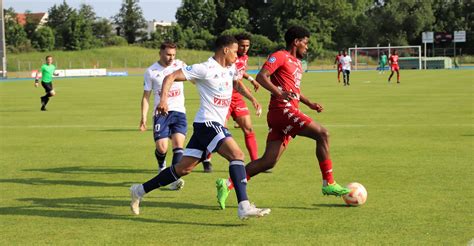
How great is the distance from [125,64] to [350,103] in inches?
2606

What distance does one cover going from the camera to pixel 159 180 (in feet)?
25.7

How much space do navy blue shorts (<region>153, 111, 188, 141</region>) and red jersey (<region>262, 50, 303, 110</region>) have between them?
6.54ft

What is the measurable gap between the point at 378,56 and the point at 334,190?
246 ft

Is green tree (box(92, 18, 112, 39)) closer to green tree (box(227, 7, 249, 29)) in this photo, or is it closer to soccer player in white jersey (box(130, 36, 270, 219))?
green tree (box(227, 7, 249, 29))

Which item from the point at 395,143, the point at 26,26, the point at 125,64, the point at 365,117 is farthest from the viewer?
the point at 26,26

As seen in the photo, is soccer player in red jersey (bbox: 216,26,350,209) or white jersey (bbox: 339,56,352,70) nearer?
soccer player in red jersey (bbox: 216,26,350,209)

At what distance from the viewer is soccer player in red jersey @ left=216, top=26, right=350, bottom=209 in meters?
8.29

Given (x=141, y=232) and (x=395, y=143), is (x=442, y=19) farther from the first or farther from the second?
(x=141, y=232)

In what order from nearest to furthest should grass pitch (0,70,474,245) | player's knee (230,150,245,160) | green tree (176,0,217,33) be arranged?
grass pitch (0,70,474,245)
player's knee (230,150,245,160)
green tree (176,0,217,33)

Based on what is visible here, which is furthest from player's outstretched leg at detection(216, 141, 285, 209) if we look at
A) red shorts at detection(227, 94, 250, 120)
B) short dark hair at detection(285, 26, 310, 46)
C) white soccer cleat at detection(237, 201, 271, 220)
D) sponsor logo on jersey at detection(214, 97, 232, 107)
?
red shorts at detection(227, 94, 250, 120)

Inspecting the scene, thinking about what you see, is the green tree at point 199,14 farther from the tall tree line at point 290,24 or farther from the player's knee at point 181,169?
the player's knee at point 181,169

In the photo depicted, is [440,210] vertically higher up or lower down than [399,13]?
lower down

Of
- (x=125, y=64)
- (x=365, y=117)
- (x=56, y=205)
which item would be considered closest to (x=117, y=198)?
(x=56, y=205)

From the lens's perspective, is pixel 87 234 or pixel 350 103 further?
pixel 350 103
